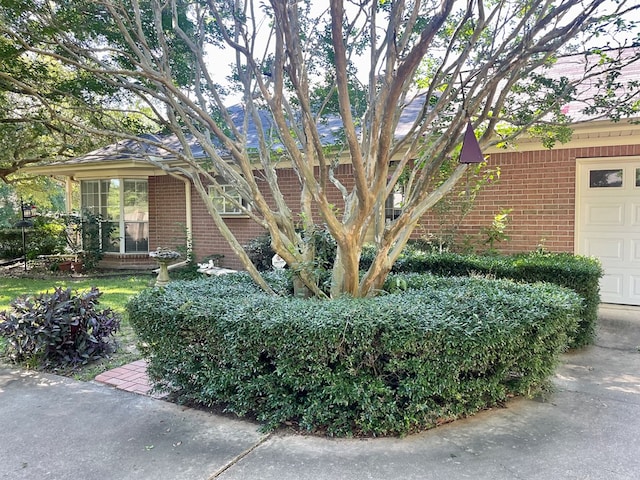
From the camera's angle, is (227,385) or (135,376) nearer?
(227,385)

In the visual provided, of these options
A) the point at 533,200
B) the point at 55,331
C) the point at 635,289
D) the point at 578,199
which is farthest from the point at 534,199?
the point at 55,331

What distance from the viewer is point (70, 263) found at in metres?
12.3

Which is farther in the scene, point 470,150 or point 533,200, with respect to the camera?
point 533,200

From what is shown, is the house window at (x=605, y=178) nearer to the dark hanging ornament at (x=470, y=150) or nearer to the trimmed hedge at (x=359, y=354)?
the trimmed hedge at (x=359, y=354)

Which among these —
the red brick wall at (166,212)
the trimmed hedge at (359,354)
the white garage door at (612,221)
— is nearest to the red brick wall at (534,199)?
the white garage door at (612,221)

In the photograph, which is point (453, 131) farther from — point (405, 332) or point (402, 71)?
point (405, 332)

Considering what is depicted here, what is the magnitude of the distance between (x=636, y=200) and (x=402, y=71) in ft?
20.0

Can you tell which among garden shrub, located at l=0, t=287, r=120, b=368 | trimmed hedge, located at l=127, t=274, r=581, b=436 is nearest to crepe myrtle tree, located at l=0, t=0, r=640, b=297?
trimmed hedge, located at l=127, t=274, r=581, b=436

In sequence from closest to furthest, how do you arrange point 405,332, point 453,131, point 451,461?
point 451,461, point 405,332, point 453,131

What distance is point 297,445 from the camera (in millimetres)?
3129

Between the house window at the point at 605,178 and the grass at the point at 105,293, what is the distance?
294 inches

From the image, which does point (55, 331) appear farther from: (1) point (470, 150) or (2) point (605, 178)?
(2) point (605, 178)

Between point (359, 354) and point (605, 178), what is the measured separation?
6.26 m

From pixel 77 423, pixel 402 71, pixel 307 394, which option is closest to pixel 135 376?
pixel 77 423
